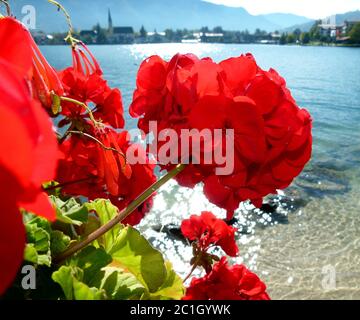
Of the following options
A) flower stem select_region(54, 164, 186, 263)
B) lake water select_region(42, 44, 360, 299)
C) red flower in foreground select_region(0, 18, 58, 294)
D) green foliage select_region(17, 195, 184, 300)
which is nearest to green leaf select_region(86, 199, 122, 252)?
green foliage select_region(17, 195, 184, 300)

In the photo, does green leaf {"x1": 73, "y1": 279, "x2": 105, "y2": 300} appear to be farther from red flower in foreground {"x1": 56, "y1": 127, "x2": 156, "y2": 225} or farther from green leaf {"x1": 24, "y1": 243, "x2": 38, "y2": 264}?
red flower in foreground {"x1": 56, "y1": 127, "x2": 156, "y2": 225}

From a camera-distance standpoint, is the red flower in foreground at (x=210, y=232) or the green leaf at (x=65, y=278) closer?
the green leaf at (x=65, y=278)

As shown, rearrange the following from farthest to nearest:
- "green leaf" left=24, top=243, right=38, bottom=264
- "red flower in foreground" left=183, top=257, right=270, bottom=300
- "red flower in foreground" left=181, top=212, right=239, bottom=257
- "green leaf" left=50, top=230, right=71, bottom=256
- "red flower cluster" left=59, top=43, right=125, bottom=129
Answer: "red flower in foreground" left=181, top=212, right=239, bottom=257 < "red flower in foreground" left=183, top=257, right=270, bottom=300 < "red flower cluster" left=59, top=43, right=125, bottom=129 < "green leaf" left=50, top=230, right=71, bottom=256 < "green leaf" left=24, top=243, right=38, bottom=264

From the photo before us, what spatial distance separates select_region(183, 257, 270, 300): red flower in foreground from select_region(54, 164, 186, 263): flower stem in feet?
1.03

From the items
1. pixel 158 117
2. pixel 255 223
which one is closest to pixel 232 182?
pixel 158 117

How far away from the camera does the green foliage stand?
46cm

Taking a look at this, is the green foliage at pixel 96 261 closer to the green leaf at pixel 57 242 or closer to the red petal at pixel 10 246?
the green leaf at pixel 57 242

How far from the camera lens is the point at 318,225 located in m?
5.30

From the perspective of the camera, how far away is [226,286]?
2.61 ft

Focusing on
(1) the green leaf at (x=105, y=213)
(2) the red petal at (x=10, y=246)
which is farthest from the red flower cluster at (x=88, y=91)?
(2) the red petal at (x=10, y=246)

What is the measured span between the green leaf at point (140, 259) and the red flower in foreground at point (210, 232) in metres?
0.33

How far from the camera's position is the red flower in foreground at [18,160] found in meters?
0.13

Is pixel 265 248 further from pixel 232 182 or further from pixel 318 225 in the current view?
pixel 232 182
